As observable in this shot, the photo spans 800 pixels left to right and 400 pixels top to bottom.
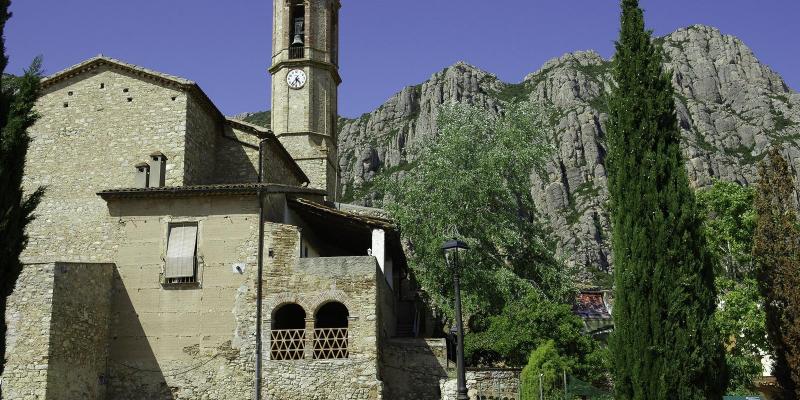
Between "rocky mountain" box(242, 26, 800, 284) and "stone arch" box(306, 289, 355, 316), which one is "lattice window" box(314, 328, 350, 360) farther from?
"rocky mountain" box(242, 26, 800, 284)

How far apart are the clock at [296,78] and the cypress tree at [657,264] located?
2434 cm

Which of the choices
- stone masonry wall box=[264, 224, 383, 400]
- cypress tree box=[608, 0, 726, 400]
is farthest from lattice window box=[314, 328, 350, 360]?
cypress tree box=[608, 0, 726, 400]

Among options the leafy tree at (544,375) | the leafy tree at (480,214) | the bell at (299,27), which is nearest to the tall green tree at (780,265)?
the leafy tree at (544,375)

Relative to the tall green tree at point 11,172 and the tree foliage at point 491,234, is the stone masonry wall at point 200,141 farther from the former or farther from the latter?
the tall green tree at point 11,172

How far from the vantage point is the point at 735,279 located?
77.7 feet

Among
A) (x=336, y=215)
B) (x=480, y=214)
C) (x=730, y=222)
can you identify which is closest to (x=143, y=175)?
(x=336, y=215)

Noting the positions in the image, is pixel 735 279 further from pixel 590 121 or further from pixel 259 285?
pixel 590 121

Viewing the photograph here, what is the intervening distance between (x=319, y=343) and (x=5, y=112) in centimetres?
1101

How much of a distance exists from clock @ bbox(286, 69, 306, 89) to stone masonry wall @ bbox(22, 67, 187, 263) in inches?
500

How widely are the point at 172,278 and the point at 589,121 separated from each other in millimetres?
112066

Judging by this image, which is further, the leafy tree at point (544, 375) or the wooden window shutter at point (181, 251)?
the wooden window shutter at point (181, 251)

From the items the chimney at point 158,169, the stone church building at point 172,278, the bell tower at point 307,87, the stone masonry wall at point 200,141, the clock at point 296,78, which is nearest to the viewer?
the stone church building at point 172,278

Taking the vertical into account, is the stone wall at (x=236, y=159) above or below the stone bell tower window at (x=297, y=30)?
below

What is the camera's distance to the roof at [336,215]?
2233cm
